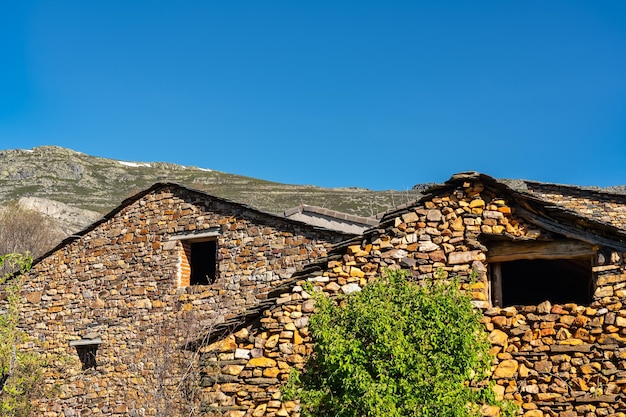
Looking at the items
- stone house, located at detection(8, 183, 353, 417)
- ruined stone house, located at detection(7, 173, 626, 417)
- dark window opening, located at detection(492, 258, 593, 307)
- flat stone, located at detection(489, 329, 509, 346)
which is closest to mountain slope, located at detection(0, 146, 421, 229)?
stone house, located at detection(8, 183, 353, 417)

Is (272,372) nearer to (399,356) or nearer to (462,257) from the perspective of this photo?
(399,356)

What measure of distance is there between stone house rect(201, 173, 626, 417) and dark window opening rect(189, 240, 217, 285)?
6.67m

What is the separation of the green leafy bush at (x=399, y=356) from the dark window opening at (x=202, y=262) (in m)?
7.85

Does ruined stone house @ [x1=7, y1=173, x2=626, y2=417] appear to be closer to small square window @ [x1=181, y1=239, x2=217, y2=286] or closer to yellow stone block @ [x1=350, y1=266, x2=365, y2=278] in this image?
yellow stone block @ [x1=350, y1=266, x2=365, y2=278]

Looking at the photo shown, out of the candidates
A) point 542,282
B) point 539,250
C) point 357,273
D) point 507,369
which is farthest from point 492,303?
point 542,282

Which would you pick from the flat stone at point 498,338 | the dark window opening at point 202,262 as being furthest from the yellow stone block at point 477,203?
the dark window opening at point 202,262

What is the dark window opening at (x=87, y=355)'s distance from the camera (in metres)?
15.8

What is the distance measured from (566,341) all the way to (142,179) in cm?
7392

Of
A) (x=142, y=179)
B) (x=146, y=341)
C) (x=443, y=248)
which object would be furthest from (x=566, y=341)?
(x=142, y=179)

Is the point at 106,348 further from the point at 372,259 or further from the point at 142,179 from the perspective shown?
the point at 142,179

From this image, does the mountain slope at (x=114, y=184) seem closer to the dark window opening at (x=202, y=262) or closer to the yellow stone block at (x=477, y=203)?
the dark window opening at (x=202, y=262)

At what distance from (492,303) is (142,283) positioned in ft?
28.6

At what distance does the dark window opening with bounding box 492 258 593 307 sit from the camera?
10491 millimetres

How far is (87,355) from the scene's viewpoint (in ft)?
52.1
